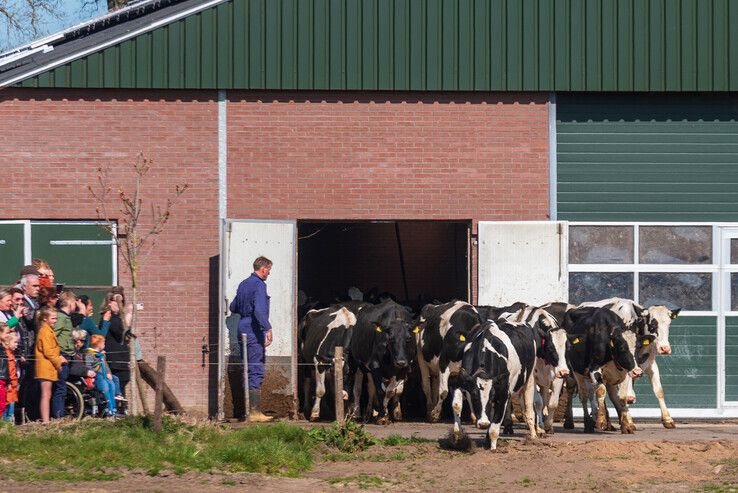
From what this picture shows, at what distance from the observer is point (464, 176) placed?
2278 cm

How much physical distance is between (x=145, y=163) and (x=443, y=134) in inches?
191

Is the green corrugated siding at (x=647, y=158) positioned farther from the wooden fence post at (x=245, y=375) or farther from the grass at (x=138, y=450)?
the grass at (x=138, y=450)

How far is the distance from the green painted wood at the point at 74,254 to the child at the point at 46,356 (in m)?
3.89

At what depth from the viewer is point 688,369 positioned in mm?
22812

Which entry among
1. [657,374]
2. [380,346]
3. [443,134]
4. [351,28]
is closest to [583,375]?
[657,374]

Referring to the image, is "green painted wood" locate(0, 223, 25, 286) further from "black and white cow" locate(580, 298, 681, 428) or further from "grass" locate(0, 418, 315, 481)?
"black and white cow" locate(580, 298, 681, 428)

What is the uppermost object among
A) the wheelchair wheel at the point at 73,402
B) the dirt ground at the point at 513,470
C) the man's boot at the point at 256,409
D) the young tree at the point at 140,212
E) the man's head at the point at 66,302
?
the young tree at the point at 140,212

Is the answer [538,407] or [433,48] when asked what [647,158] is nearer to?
[433,48]

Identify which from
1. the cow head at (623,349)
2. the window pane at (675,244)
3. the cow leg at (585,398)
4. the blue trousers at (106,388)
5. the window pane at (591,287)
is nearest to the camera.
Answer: the blue trousers at (106,388)

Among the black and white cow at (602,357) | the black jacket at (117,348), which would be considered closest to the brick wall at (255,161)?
the black jacket at (117,348)

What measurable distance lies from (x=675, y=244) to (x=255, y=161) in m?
7.04

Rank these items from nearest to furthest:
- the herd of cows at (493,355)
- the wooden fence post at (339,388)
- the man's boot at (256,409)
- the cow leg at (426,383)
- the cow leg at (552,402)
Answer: the herd of cows at (493,355) < the wooden fence post at (339,388) < the cow leg at (552,402) < the man's boot at (256,409) < the cow leg at (426,383)

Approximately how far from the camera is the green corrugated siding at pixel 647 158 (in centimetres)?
2295

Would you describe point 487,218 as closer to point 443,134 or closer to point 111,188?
point 443,134
